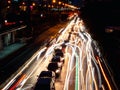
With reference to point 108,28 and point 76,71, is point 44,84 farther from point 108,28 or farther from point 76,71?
point 108,28

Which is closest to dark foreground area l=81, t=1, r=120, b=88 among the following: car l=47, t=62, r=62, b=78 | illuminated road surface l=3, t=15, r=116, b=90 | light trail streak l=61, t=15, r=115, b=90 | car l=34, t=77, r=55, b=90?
light trail streak l=61, t=15, r=115, b=90

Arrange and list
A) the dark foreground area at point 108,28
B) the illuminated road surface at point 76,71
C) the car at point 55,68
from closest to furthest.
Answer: the illuminated road surface at point 76,71, the car at point 55,68, the dark foreground area at point 108,28

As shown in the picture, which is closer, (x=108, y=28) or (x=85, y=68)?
(x=85, y=68)

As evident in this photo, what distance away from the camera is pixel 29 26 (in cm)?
5881

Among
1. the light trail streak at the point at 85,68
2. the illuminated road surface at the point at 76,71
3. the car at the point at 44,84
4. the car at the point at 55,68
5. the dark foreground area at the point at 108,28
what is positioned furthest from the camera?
the dark foreground area at the point at 108,28

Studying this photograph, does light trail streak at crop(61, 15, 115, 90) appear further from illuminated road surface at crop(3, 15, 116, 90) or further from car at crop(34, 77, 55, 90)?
car at crop(34, 77, 55, 90)

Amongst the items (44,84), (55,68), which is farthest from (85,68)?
(44,84)

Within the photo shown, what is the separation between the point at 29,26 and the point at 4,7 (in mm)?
9405

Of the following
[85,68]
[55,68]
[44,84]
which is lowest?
[85,68]

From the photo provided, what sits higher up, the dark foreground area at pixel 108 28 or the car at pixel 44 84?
the car at pixel 44 84

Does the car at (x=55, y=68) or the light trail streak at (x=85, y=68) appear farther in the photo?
the car at (x=55, y=68)

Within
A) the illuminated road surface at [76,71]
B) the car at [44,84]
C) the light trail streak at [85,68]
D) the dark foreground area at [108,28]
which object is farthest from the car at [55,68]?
the dark foreground area at [108,28]

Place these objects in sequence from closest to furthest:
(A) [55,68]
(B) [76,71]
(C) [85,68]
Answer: (A) [55,68], (B) [76,71], (C) [85,68]

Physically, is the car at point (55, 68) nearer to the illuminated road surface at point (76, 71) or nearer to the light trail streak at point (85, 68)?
the illuminated road surface at point (76, 71)
